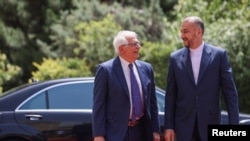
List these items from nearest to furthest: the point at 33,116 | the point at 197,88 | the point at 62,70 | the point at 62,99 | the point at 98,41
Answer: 1. the point at 197,88
2. the point at 33,116
3. the point at 62,99
4. the point at 62,70
5. the point at 98,41

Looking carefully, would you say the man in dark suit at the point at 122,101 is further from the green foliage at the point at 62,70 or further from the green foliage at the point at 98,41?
the green foliage at the point at 98,41

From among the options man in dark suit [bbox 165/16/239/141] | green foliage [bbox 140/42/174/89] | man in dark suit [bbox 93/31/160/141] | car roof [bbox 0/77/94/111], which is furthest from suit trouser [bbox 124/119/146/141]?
green foliage [bbox 140/42/174/89]

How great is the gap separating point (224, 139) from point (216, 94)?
501 millimetres

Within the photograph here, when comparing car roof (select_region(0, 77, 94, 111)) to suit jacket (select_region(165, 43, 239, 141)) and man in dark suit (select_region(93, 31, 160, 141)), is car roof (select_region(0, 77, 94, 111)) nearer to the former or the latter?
man in dark suit (select_region(93, 31, 160, 141))

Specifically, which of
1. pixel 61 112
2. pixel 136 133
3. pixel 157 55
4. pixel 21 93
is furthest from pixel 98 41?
pixel 136 133

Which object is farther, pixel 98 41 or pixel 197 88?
pixel 98 41

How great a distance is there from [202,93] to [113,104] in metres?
0.76

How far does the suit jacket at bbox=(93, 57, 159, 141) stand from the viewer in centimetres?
568

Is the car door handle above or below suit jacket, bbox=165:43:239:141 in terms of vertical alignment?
below

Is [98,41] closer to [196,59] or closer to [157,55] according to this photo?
[157,55]

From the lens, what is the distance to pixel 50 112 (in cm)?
820

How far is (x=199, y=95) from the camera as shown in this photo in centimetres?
566

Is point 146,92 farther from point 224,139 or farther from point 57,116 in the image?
point 57,116

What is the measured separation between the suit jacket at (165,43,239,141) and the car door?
2.46 metres
